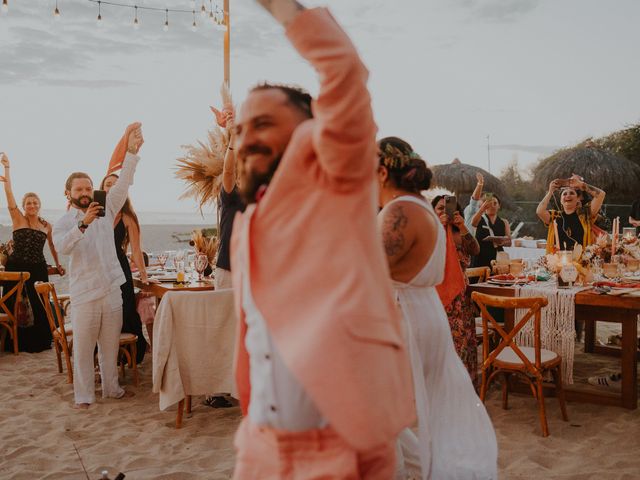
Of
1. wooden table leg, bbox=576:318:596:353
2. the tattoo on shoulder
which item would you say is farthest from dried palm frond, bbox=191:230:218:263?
wooden table leg, bbox=576:318:596:353

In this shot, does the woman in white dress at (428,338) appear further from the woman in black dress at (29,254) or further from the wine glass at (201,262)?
the woman in black dress at (29,254)

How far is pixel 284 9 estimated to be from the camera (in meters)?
1.07

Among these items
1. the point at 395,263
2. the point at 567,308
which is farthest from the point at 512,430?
the point at 395,263

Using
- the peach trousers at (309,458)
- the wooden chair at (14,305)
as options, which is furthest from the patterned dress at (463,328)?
the wooden chair at (14,305)

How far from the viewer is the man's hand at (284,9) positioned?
1.06 m

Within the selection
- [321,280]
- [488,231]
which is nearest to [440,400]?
[321,280]

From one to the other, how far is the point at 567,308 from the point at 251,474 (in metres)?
3.84

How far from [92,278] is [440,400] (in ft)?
10.8

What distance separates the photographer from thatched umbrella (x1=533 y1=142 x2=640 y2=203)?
14.4 meters

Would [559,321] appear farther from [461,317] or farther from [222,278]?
[222,278]

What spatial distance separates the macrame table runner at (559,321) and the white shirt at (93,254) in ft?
11.1

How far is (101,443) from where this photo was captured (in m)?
3.94

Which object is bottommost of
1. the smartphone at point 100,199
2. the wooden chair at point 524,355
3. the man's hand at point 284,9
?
the wooden chair at point 524,355

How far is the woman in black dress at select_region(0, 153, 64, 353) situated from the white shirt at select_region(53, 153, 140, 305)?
89.3 inches
